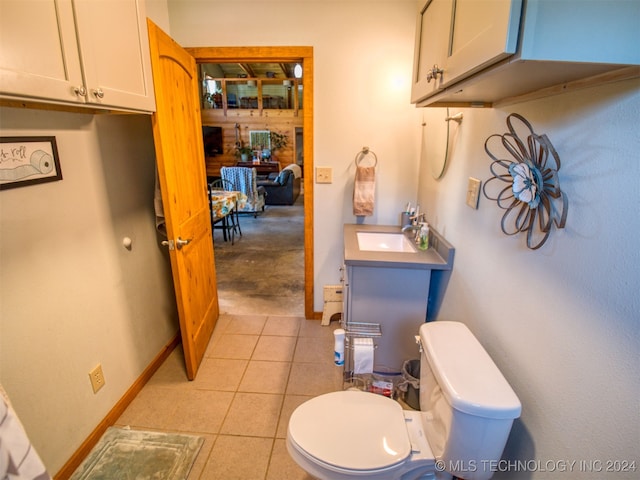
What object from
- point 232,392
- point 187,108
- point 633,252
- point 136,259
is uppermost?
point 187,108

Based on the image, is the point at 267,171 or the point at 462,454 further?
the point at 267,171

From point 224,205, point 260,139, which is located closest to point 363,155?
point 224,205

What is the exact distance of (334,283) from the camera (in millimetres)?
2697

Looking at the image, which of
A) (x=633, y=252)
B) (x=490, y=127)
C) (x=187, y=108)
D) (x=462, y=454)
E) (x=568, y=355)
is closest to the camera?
(x=633, y=252)

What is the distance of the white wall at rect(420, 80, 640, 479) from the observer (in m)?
0.72

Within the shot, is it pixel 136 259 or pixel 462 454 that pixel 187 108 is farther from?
pixel 462 454

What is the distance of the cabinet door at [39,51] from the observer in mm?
842

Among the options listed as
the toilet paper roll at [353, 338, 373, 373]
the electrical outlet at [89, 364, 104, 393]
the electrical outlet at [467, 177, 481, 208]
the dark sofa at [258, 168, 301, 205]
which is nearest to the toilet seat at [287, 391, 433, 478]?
the toilet paper roll at [353, 338, 373, 373]

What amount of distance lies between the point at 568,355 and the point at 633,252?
33 centimetres

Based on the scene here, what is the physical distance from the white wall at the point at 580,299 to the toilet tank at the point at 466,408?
125mm

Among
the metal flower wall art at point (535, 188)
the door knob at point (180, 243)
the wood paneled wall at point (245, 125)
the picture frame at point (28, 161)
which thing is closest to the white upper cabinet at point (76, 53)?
the picture frame at point (28, 161)

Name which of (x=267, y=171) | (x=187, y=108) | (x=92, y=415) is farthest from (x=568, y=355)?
(x=267, y=171)

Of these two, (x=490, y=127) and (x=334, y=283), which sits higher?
(x=490, y=127)

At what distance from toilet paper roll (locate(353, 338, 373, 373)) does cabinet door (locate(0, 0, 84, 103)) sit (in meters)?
1.53
